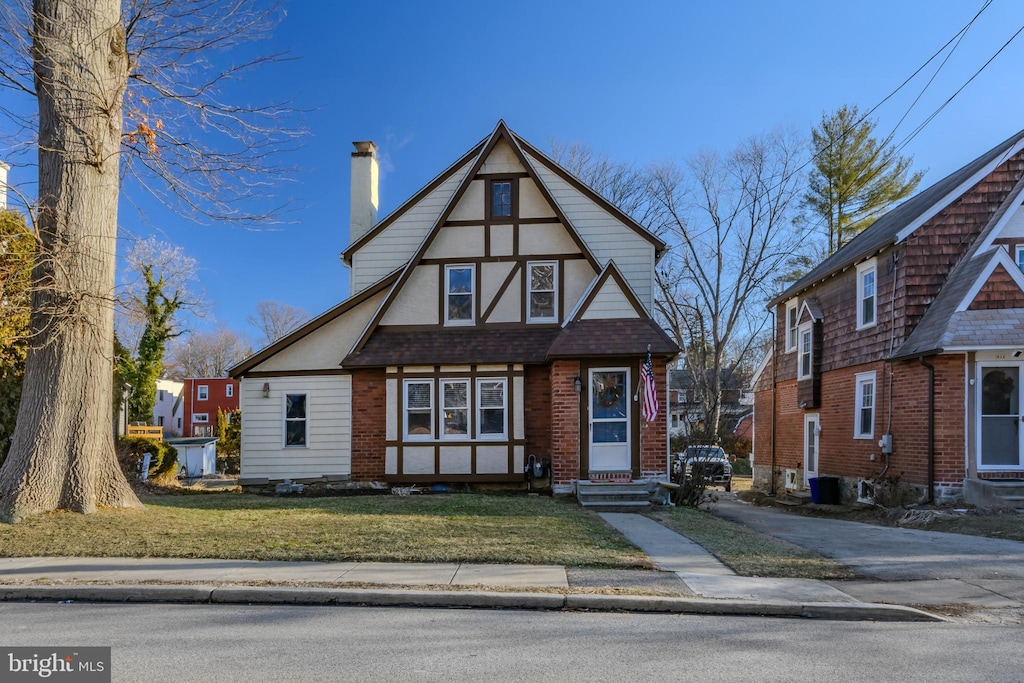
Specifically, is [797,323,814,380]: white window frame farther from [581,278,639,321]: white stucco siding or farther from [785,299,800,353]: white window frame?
[581,278,639,321]: white stucco siding

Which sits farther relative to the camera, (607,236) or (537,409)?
(607,236)

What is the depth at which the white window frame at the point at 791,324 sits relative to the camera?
21969 mm

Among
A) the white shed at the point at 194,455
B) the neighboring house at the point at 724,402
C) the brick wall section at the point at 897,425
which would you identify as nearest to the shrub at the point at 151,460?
the white shed at the point at 194,455

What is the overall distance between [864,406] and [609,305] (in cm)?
761

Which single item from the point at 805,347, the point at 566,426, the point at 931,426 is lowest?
the point at 566,426

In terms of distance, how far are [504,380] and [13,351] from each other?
1036 centimetres

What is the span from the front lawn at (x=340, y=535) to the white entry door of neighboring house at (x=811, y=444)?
422 inches

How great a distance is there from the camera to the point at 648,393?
13289 mm

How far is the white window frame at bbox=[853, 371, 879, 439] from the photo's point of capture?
639 inches

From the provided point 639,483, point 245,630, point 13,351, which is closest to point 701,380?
point 639,483

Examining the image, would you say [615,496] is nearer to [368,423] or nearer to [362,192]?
[368,423]

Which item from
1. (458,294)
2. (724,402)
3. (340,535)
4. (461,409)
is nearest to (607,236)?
(458,294)

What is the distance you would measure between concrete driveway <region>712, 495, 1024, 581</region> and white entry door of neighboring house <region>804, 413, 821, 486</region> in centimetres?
754

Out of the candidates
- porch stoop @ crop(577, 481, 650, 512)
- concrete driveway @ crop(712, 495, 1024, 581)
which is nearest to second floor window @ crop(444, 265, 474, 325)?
porch stoop @ crop(577, 481, 650, 512)
